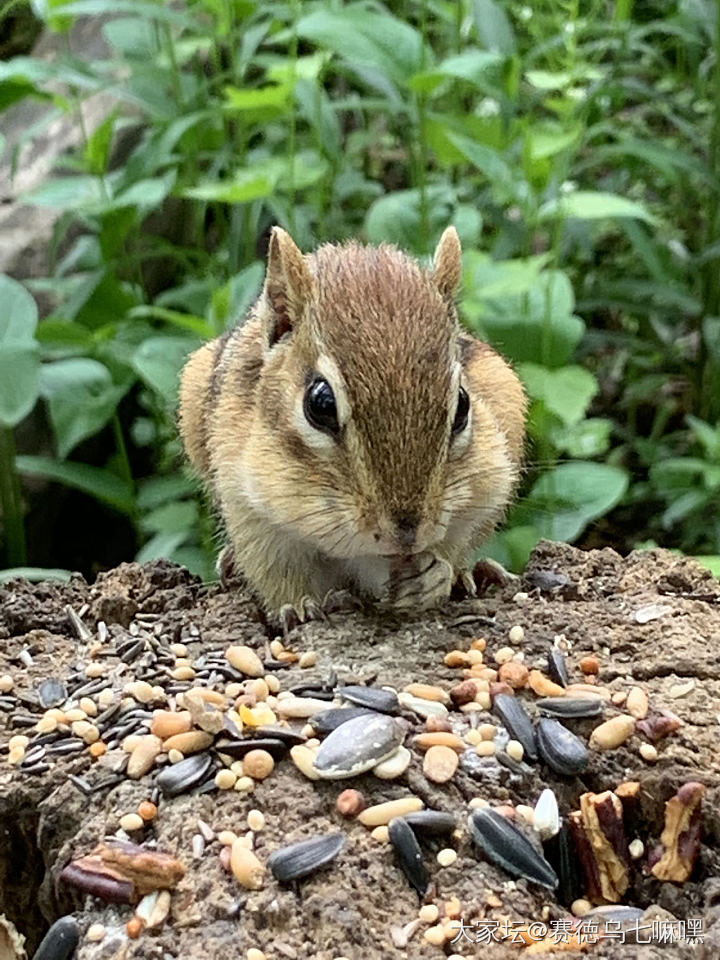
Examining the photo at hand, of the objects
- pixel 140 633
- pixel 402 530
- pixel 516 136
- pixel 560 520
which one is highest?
pixel 516 136

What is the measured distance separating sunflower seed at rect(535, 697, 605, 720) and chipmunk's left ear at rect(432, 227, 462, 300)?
544 mm

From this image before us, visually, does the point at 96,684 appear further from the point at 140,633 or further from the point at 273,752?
the point at 273,752

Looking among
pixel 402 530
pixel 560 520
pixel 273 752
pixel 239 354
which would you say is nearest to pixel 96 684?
pixel 273 752

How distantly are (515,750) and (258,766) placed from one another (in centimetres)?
25

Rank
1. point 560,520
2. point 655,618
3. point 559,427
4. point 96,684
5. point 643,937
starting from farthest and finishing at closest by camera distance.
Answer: point 559,427 → point 560,520 → point 655,618 → point 96,684 → point 643,937

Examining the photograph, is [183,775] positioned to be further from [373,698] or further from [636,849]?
[636,849]

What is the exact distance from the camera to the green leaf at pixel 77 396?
7.37 feet

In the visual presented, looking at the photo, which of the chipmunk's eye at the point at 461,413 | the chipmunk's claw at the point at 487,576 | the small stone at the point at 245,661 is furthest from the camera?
the chipmunk's claw at the point at 487,576

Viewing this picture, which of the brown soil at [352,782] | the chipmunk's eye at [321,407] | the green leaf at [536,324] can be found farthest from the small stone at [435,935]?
the green leaf at [536,324]

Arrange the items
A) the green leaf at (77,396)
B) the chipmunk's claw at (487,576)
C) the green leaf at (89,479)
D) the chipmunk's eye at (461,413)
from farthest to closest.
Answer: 1. the green leaf at (89,479)
2. the green leaf at (77,396)
3. the chipmunk's claw at (487,576)
4. the chipmunk's eye at (461,413)

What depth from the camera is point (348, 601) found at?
1.43m

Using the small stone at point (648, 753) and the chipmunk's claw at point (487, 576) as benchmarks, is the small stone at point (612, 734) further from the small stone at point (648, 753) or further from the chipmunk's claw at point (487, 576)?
the chipmunk's claw at point (487, 576)

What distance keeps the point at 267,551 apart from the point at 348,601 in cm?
15

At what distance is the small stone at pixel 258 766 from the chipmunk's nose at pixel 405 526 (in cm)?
31
